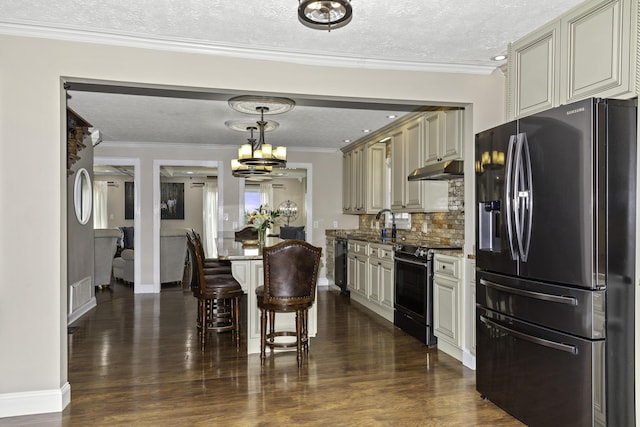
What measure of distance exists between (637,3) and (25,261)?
12.2 feet

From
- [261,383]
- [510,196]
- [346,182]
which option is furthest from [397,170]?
[261,383]

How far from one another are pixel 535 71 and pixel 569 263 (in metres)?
1.35

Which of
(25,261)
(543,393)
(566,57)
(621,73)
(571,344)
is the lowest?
(543,393)

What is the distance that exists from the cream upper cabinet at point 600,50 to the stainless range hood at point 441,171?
4.84ft

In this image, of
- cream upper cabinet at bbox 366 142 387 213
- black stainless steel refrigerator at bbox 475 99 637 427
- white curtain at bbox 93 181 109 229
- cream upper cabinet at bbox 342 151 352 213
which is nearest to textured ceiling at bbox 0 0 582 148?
black stainless steel refrigerator at bbox 475 99 637 427

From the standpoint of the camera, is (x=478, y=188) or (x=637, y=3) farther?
(x=478, y=188)

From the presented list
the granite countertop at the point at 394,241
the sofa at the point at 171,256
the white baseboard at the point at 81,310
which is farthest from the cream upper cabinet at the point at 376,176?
the white baseboard at the point at 81,310

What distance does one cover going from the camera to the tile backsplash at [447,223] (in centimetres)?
471

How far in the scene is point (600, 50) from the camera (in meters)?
2.44

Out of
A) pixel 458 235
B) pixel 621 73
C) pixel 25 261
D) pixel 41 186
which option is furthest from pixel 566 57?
pixel 25 261

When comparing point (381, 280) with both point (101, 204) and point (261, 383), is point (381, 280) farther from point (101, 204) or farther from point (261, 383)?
point (101, 204)

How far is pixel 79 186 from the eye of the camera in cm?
544

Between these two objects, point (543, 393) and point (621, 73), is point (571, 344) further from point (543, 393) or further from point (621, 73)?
point (621, 73)

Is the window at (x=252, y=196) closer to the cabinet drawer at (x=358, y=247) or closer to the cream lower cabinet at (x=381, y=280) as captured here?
the cabinet drawer at (x=358, y=247)
